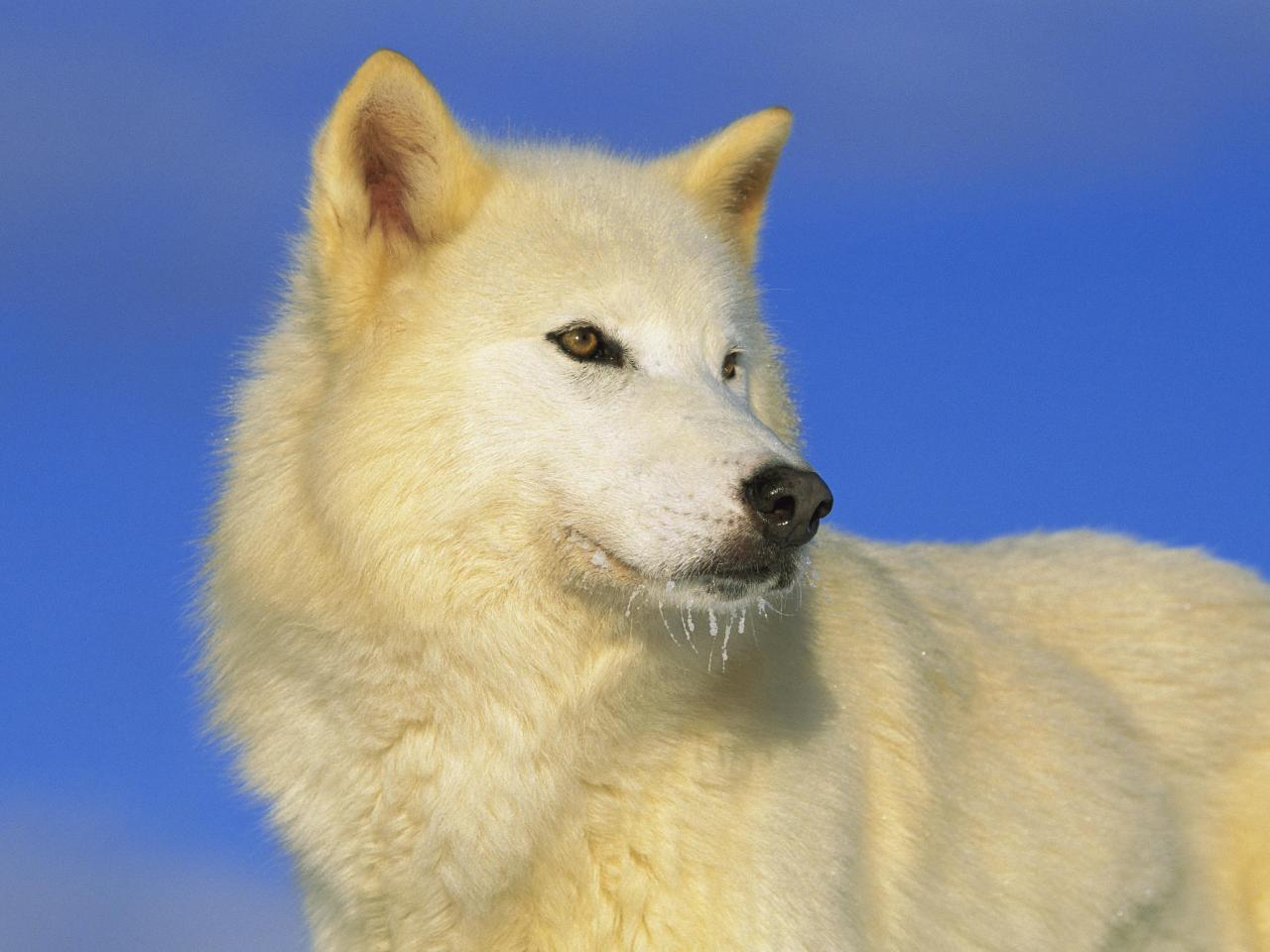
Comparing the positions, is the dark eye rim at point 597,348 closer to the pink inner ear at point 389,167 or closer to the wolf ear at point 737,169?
the pink inner ear at point 389,167

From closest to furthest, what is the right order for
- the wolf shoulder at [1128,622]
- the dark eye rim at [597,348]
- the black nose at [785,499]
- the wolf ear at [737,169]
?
the black nose at [785,499] → the dark eye rim at [597,348] → the wolf ear at [737,169] → the wolf shoulder at [1128,622]

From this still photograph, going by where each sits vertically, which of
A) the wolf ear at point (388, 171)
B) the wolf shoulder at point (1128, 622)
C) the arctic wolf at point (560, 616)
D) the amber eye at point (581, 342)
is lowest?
the arctic wolf at point (560, 616)

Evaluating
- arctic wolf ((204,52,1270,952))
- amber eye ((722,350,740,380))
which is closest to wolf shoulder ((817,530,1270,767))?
arctic wolf ((204,52,1270,952))

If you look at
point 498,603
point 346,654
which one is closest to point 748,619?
→ point 498,603

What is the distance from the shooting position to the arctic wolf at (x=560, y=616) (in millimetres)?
4844

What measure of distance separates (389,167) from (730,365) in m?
1.33

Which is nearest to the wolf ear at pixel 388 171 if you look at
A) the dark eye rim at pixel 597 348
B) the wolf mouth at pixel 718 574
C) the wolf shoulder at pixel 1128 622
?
the dark eye rim at pixel 597 348

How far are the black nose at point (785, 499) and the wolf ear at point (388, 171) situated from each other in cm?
148

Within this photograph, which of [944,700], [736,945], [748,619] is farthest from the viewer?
Answer: [944,700]

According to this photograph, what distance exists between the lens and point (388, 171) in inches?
209

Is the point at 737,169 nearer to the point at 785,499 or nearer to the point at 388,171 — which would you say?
the point at 388,171

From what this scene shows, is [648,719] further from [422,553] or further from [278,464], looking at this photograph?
[278,464]

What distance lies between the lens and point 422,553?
4.93m

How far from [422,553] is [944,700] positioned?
2054mm
